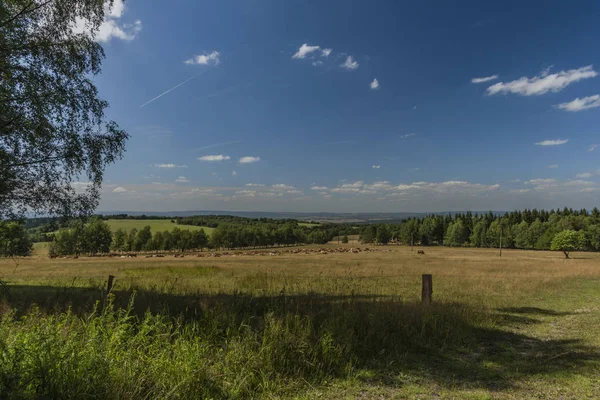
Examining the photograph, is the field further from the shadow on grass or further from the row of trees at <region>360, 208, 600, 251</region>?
the row of trees at <region>360, 208, 600, 251</region>

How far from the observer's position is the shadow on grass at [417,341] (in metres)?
5.53

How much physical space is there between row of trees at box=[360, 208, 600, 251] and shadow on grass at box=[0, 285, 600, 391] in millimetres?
95518

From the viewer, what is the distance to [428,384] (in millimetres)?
5082

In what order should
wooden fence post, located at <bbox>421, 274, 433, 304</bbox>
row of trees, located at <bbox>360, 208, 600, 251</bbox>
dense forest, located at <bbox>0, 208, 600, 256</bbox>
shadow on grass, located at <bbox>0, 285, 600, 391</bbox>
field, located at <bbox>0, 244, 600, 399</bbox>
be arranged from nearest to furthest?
field, located at <bbox>0, 244, 600, 399</bbox> → shadow on grass, located at <bbox>0, 285, 600, 391</bbox> → wooden fence post, located at <bbox>421, 274, 433, 304</bbox> → dense forest, located at <bbox>0, 208, 600, 256</bbox> → row of trees, located at <bbox>360, 208, 600, 251</bbox>

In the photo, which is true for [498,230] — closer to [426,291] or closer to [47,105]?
[426,291]

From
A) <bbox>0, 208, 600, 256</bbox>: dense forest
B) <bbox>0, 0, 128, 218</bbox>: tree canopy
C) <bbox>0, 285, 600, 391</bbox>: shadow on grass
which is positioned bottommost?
<bbox>0, 208, 600, 256</bbox>: dense forest

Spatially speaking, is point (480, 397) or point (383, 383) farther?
point (383, 383)

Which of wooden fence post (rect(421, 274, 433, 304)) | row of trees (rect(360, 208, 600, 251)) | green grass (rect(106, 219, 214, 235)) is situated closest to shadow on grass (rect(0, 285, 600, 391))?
wooden fence post (rect(421, 274, 433, 304))

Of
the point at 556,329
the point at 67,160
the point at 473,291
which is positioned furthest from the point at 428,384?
the point at 67,160

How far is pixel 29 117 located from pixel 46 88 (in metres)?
1.23

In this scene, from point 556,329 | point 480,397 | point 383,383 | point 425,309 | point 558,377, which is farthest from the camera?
point 556,329

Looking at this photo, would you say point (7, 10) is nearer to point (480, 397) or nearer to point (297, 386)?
point (297, 386)

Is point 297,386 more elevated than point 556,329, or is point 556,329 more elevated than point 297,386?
point 297,386

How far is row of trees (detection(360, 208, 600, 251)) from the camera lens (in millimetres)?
101719
